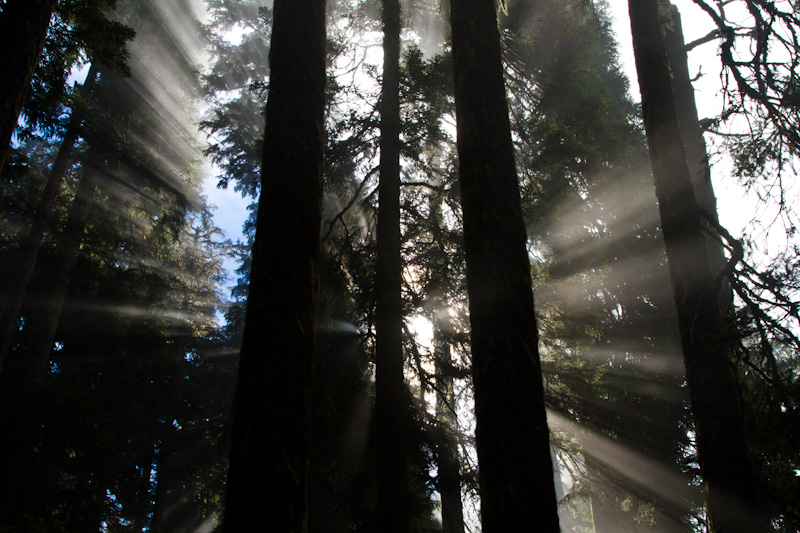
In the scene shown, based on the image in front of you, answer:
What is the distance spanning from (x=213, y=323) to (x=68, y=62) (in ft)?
68.7

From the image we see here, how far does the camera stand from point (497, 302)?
3965 mm

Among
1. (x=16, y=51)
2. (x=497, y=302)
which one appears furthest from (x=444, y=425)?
(x=16, y=51)

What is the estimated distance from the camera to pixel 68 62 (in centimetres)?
912

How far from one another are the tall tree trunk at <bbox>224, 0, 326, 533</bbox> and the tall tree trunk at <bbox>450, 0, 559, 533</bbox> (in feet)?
4.62

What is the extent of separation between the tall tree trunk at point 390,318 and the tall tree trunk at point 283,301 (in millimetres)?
4678

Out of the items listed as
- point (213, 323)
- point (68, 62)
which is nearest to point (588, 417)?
point (68, 62)

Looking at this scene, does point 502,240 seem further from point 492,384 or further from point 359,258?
point 359,258

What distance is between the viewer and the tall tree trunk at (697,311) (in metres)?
4.59

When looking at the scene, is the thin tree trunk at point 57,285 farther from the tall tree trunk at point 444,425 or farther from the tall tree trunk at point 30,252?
the tall tree trunk at point 444,425

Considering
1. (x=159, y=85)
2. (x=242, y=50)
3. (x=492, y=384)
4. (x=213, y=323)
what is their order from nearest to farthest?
(x=492, y=384) → (x=159, y=85) → (x=242, y=50) → (x=213, y=323)

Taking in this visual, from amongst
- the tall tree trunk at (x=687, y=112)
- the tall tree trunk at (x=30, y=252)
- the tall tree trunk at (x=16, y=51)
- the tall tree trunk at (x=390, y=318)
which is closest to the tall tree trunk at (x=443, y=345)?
the tall tree trunk at (x=390, y=318)

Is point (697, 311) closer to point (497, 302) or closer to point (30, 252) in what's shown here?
point (497, 302)

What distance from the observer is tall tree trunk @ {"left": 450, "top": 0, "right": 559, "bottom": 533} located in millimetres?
3406

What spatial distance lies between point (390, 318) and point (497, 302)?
501 cm
